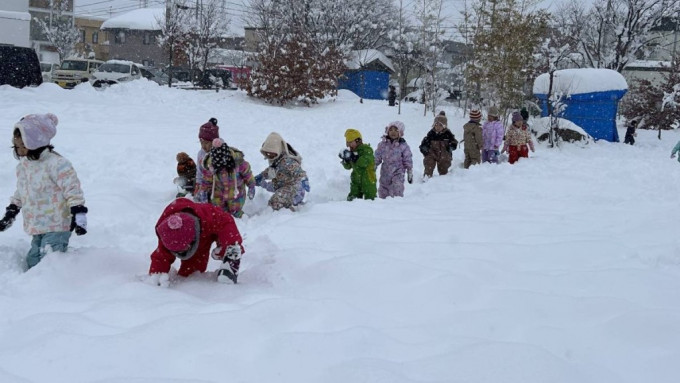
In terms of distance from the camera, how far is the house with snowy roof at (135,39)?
58375 mm

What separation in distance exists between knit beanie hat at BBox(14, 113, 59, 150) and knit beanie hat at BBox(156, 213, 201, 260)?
128cm

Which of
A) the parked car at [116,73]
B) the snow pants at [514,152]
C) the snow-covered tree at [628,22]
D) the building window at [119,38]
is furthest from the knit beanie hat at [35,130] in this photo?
the building window at [119,38]

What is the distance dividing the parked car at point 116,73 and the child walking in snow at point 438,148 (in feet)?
65.8

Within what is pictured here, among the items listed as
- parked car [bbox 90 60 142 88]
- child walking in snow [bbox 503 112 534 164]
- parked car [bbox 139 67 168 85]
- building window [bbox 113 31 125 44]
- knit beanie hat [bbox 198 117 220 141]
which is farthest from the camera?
building window [bbox 113 31 125 44]

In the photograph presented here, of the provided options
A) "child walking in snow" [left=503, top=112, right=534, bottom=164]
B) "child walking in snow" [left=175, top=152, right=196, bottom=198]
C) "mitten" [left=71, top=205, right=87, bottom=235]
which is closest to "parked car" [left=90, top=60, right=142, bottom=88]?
"child walking in snow" [left=503, top=112, right=534, bottom=164]

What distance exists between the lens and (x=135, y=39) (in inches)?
2335

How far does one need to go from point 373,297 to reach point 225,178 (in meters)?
3.06

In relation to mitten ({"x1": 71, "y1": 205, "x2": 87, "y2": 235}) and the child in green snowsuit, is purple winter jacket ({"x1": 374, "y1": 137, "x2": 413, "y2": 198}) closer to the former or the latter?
the child in green snowsuit

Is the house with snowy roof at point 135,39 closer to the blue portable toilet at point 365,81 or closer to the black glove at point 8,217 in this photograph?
the blue portable toilet at point 365,81

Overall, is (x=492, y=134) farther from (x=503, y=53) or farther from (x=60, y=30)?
(x=60, y=30)

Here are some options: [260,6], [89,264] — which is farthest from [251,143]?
[260,6]

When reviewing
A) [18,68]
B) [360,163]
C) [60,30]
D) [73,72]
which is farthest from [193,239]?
[60,30]

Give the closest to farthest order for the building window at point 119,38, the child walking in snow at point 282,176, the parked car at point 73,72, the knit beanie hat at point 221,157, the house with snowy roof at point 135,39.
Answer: the knit beanie hat at point 221,157
the child walking in snow at point 282,176
the parked car at point 73,72
the house with snowy roof at point 135,39
the building window at point 119,38

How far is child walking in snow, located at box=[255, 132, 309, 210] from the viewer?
7082 mm
